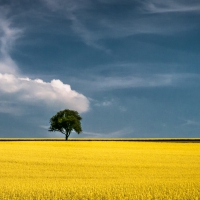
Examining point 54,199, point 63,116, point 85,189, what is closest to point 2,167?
point 85,189

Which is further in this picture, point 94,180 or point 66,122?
point 66,122

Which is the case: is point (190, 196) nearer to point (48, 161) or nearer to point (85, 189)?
point (85, 189)

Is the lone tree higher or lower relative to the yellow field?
higher

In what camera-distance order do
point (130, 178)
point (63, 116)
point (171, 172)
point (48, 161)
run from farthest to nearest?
point (63, 116) → point (48, 161) → point (171, 172) → point (130, 178)

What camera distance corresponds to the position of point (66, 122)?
8969 centimetres

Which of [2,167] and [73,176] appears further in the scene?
[2,167]

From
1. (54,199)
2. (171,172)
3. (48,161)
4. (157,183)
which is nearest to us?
(54,199)

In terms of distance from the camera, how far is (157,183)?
18.6 m

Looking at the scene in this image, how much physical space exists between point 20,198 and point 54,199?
4.81 ft

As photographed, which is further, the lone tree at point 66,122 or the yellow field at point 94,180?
the lone tree at point 66,122

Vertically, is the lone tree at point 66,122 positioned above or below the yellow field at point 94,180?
above

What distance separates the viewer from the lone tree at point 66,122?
8981 cm

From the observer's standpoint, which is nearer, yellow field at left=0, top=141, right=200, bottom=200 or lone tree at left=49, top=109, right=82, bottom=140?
yellow field at left=0, top=141, right=200, bottom=200

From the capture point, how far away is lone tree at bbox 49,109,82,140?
89812mm
